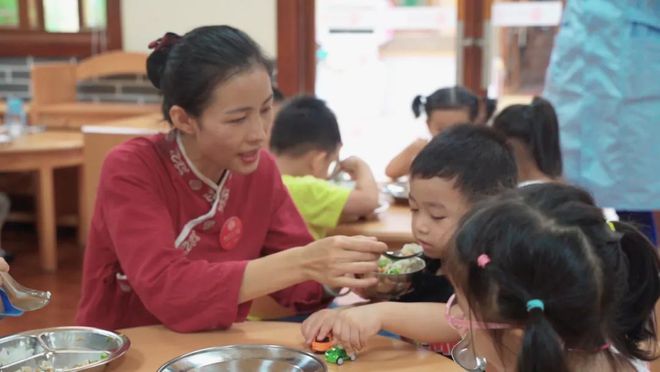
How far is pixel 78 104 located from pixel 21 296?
3.87 metres

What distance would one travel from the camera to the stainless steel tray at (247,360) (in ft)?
4.75

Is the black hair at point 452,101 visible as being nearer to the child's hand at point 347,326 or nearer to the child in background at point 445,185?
the child in background at point 445,185

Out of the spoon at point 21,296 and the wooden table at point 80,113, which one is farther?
the wooden table at point 80,113

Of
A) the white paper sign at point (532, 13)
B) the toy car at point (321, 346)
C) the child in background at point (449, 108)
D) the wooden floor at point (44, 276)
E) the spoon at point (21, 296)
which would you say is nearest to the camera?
the spoon at point (21, 296)

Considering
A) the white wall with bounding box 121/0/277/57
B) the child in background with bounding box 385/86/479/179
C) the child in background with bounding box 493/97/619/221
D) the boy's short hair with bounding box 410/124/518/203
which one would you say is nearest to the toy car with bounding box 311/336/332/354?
the boy's short hair with bounding box 410/124/518/203

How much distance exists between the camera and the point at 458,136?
73.2 inches

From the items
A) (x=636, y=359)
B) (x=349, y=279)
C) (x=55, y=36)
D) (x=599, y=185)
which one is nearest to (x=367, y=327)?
(x=349, y=279)

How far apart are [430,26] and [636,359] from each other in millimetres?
3575

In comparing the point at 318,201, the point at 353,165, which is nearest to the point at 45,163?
the point at 353,165

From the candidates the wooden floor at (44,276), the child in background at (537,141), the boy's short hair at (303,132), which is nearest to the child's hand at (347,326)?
the boy's short hair at (303,132)

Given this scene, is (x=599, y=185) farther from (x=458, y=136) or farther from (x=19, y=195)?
(x=19, y=195)

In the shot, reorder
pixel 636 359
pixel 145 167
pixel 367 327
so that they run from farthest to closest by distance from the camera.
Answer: pixel 145 167
pixel 367 327
pixel 636 359

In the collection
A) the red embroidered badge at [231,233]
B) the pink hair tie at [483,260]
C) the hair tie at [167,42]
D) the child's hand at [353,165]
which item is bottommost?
the child's hand at [353,165]

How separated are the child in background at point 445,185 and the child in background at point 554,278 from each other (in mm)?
515
